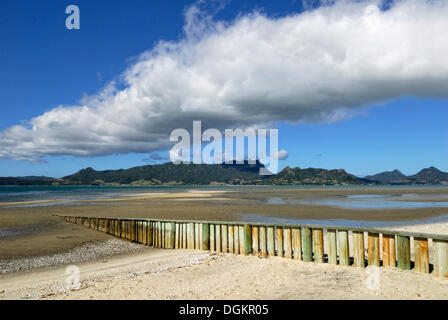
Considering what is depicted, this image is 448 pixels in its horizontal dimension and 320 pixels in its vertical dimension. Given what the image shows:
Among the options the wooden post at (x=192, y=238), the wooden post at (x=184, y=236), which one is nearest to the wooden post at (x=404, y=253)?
the wooden post at (x=192, y=238)

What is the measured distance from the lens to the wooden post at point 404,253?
9.32 m

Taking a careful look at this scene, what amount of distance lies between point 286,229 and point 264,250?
1.40 metres

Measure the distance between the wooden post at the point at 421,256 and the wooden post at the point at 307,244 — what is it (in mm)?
3284

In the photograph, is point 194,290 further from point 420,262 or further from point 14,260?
point 14,260

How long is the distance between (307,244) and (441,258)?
13.3 feet

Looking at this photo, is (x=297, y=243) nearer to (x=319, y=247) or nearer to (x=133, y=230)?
(x=319, y=247)

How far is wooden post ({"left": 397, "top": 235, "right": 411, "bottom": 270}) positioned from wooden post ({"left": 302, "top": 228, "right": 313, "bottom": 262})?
2828 mm

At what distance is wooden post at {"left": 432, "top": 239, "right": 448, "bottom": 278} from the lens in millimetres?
8570

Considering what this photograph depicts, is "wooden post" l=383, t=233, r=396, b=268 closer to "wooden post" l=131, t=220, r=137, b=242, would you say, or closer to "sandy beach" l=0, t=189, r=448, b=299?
"sandy beach" l=0, t=189, r=448, b=299

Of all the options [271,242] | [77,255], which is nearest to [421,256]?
[271,242]

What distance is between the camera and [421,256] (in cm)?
903

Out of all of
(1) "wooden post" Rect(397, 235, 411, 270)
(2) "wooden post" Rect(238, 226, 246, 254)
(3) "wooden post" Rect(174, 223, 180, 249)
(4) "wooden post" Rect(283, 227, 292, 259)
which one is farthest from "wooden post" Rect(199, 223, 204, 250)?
(1) "wooden post" Rect(397, 235, 411, 270)
